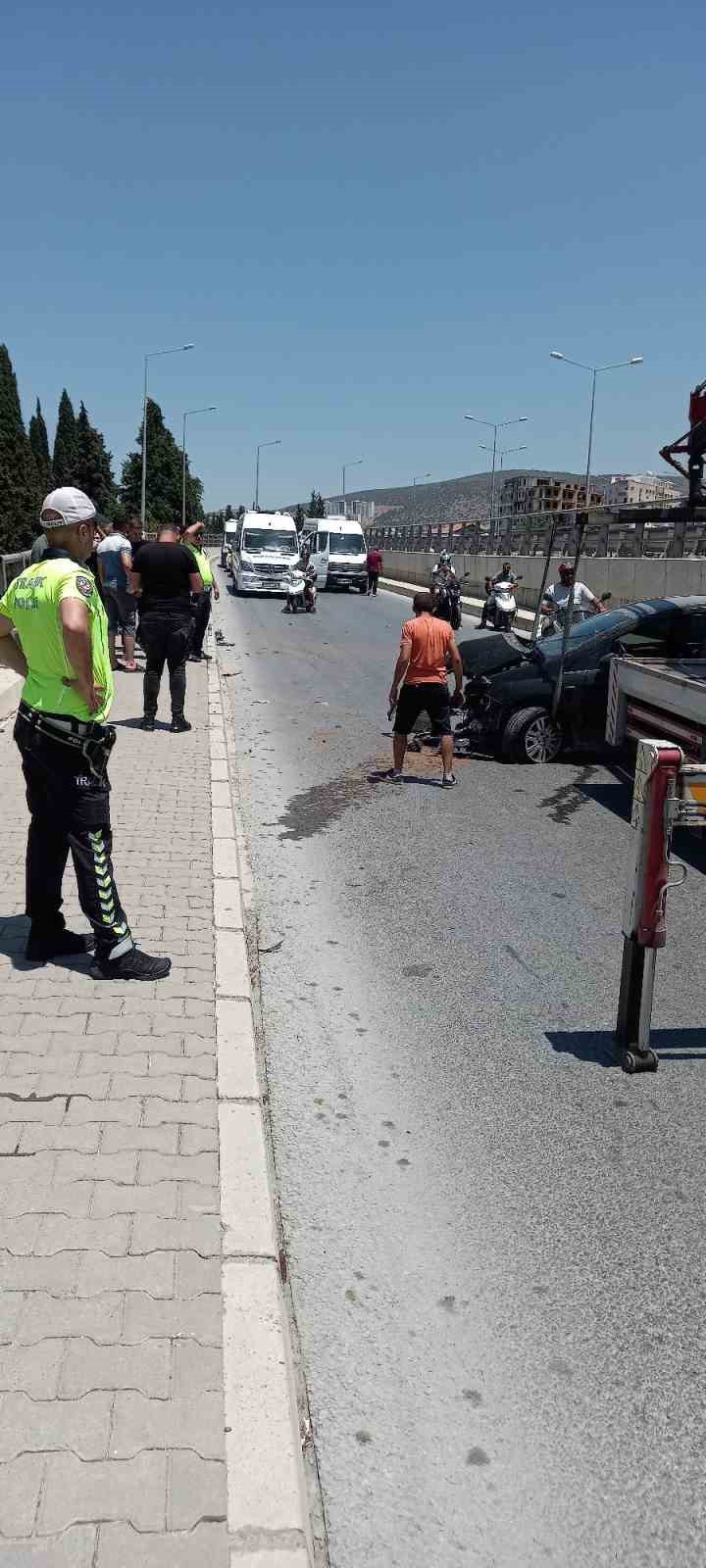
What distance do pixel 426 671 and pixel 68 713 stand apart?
16.1 ft

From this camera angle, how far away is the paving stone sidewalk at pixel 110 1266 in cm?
234

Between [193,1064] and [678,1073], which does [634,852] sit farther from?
[193,1064]

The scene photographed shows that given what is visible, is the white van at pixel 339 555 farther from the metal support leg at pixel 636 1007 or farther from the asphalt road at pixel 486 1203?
the metal support leg at pixel 636 1007

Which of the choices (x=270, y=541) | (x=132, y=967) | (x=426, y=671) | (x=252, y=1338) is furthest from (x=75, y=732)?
(x=270, y=541)

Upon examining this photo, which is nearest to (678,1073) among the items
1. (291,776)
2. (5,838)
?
(5,838)

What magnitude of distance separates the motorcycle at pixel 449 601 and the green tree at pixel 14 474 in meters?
26.9

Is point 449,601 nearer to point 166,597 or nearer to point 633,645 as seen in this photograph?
point 633,645

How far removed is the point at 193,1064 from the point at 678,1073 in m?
1.82

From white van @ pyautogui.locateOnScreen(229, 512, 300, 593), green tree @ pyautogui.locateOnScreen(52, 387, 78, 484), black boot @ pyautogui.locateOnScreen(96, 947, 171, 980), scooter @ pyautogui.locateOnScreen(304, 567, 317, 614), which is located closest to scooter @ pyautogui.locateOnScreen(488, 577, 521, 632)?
scooter @ pyautogui.locateOnScreen(304, 567, 317, 614)

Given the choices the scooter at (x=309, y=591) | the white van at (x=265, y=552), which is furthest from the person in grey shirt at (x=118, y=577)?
the white van at (x=265, y=552)

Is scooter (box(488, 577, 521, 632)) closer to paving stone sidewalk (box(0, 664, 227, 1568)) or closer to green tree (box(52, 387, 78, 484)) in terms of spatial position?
paving stone sidewalk (box(0, 664, 227, 1568))

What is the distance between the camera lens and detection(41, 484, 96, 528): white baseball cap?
4.62 m

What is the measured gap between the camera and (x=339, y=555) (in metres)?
39.5

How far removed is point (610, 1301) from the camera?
318 cm
